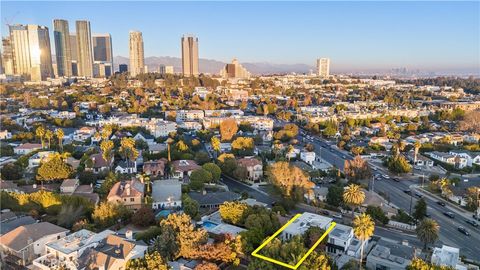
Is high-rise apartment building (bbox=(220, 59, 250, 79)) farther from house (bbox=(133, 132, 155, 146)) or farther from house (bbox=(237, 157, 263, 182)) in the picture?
house (bbox=(237, 157, 263, 182))

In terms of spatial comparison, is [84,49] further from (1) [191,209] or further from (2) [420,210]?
(2) [420,210]

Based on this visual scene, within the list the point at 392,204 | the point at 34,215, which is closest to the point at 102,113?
the point at 34,215

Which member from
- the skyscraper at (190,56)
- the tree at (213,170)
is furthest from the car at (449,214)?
the skyscraper at (190,56)

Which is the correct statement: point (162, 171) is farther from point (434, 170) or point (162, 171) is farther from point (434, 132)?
point (434, 132)

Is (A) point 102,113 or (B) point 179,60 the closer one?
(A) point 102,113

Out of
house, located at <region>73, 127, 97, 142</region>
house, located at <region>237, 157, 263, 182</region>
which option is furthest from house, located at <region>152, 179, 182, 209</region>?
house, located at <region>73, 127, 97, 142</region>

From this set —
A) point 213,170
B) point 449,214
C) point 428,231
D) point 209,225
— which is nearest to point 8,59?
point 213,170
